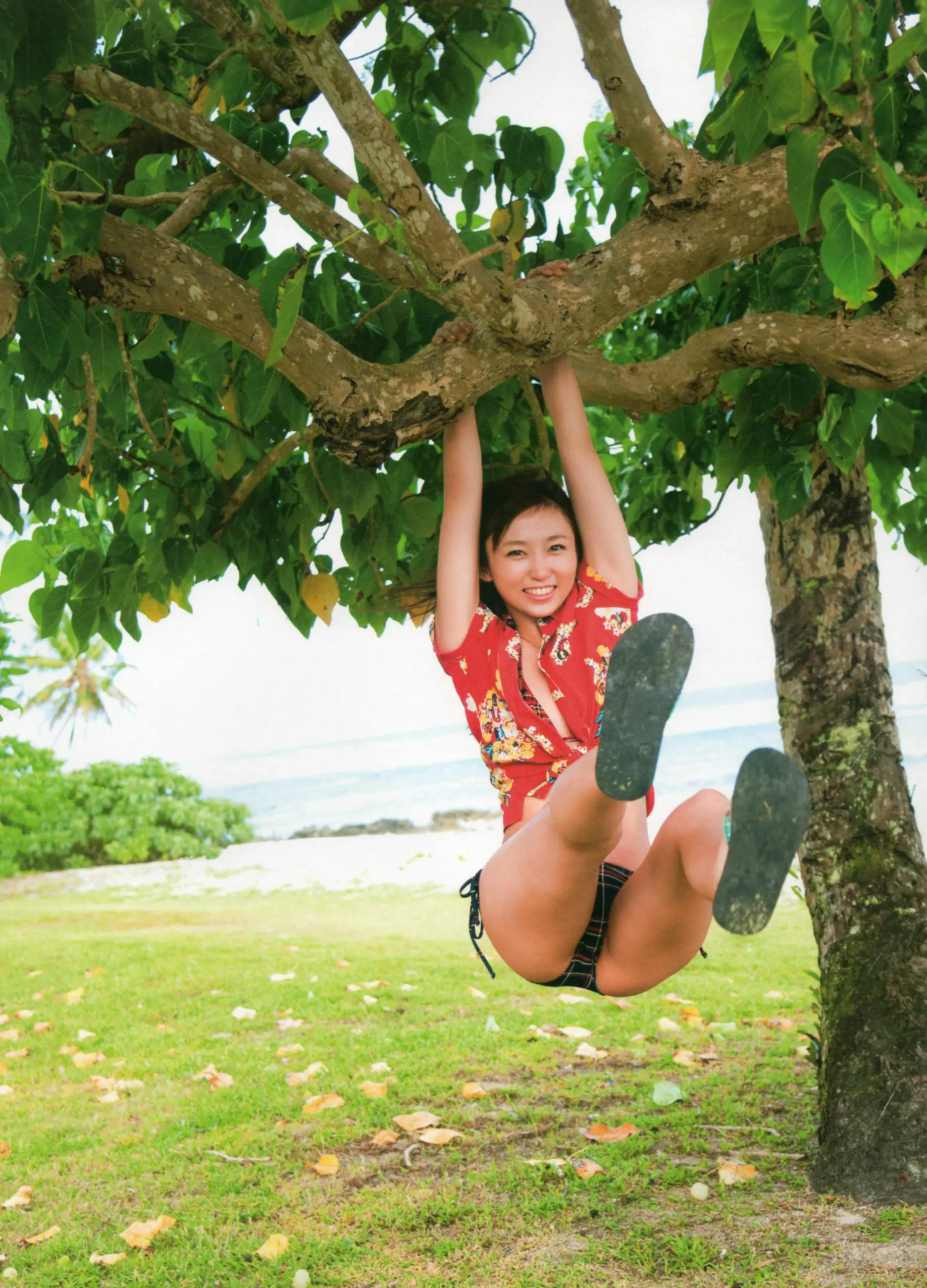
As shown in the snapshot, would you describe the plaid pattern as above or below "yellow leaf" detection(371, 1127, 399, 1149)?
above

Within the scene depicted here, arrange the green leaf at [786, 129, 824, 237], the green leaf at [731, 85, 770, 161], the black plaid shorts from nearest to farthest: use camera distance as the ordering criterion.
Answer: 1. the green leaf at [786, 129, 824, 237]
2. the green leaf at [731, 85, 770, 161]
3. the black plaid shorts

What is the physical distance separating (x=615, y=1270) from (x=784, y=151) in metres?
2.85

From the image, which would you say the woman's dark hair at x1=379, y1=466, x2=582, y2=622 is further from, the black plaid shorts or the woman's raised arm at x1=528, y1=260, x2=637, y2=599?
the black plaid shorts

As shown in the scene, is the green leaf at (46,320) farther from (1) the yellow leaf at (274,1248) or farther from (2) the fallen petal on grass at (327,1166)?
(2) the fallen petal on grass at (327,1166)

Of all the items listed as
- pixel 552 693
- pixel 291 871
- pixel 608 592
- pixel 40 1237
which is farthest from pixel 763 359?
pixel 291 871

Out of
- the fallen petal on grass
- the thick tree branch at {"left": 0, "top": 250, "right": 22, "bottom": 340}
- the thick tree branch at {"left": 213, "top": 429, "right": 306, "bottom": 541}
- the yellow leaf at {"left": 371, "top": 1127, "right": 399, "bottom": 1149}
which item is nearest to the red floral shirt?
the thick tree branch at {"left": 213, "top": 429, "right": 306, "bottom": 541}

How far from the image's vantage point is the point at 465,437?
8.48ft

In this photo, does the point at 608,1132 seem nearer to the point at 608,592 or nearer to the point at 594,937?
the point at 594,937

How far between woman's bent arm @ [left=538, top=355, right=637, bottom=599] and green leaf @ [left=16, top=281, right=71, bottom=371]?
100 cm

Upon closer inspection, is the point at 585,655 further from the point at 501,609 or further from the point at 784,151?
the point at 784,151

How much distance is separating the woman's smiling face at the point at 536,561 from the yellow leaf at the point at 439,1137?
2408 millimetres

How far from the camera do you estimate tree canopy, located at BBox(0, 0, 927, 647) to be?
1.79m

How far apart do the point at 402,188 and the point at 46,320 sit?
0.71 meters

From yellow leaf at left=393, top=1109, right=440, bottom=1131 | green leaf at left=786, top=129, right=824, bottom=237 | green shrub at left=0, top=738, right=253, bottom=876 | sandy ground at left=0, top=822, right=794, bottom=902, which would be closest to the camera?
green leaf at left=786, top=129, right=824, bottom=237
